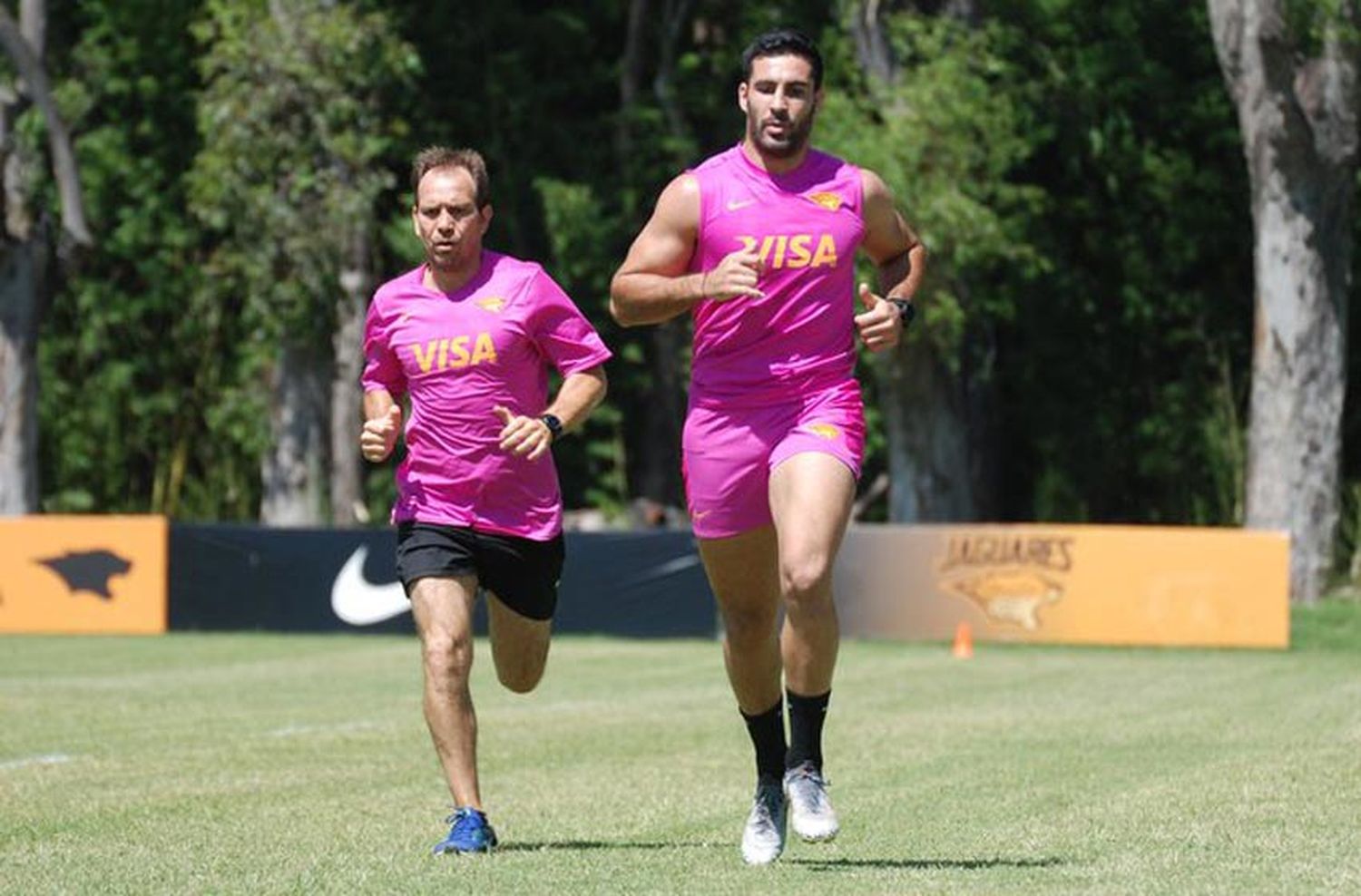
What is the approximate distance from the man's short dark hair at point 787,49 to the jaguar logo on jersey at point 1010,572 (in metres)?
15.0

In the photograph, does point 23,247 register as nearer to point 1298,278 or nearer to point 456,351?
point 1298,278

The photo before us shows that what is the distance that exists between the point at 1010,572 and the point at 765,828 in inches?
595

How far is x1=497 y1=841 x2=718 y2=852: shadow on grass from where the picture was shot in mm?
9094

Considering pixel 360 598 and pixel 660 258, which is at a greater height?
pixel 660 258

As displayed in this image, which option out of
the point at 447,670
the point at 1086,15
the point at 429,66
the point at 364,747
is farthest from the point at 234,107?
the point at 447,670

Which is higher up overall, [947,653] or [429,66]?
[429,66]

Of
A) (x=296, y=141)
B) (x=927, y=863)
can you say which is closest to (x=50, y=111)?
(x=296, y=141)

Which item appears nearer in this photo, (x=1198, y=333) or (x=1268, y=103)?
(x=1268, y=103)

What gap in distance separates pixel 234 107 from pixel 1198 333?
10944mm

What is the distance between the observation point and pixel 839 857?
875 centimetres

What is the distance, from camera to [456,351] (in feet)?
30.4

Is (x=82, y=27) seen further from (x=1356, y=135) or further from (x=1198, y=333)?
(x=1356, y=135)

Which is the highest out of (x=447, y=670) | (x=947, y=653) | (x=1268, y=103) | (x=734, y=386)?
(x=1268, y=103)

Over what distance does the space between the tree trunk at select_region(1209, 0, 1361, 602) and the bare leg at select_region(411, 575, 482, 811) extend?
1794 cm
